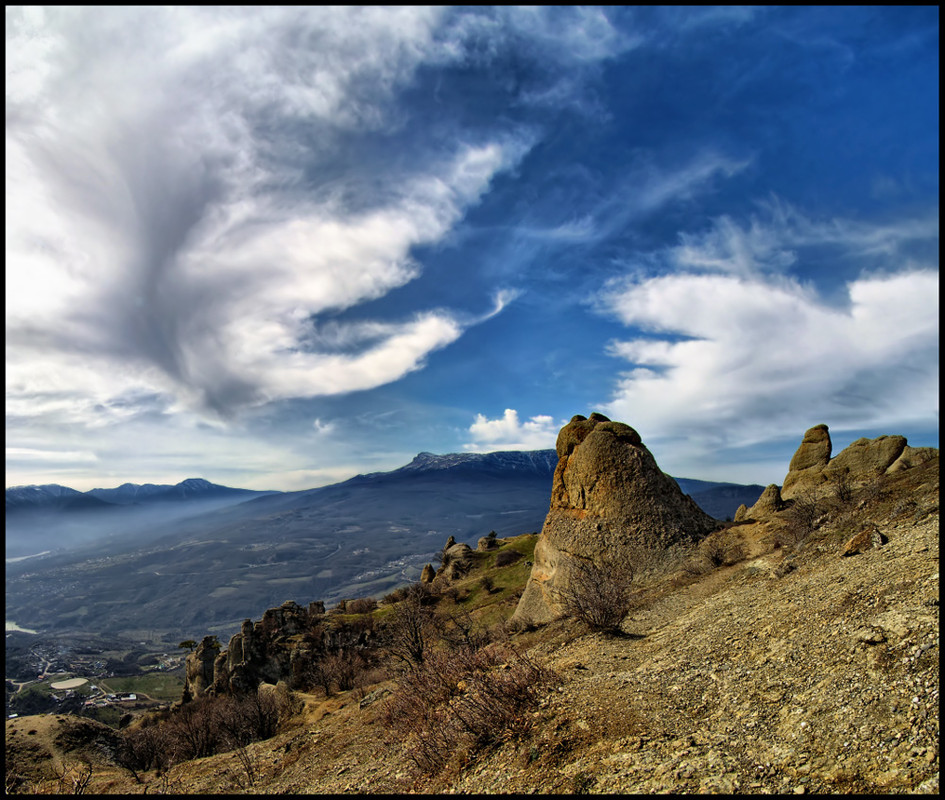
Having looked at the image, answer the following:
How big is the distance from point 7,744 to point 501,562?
53849 mm

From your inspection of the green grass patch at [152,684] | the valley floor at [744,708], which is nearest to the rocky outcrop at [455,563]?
the valley floor at [744,708]

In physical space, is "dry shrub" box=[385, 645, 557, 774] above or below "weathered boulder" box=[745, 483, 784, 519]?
below

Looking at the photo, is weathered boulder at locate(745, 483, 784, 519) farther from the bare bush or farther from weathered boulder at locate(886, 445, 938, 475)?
weathered boulder at locate(886, 445, 938, 475)

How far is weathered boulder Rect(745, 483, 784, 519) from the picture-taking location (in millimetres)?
30219

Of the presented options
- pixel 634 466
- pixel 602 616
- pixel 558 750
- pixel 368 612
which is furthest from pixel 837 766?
pixel 368 612

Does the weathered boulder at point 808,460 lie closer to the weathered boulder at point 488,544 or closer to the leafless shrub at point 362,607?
the weathered boulder at point 488,544

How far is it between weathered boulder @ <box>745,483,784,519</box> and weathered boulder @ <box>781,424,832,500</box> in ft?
18.9

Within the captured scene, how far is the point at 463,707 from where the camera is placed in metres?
10.2

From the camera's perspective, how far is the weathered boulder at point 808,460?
36678 millimetres

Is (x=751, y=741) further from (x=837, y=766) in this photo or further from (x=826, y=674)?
(x=826, y=674)

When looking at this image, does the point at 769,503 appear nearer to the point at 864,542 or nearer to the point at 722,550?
the point at 722,550

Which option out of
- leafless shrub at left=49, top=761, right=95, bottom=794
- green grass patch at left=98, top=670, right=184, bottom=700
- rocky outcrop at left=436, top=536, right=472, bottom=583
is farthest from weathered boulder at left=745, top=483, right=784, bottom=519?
green grass patch at left=98, top=670, right=184, bottom=700

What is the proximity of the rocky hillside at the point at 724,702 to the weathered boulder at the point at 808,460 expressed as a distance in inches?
761

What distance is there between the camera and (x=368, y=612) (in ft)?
242
